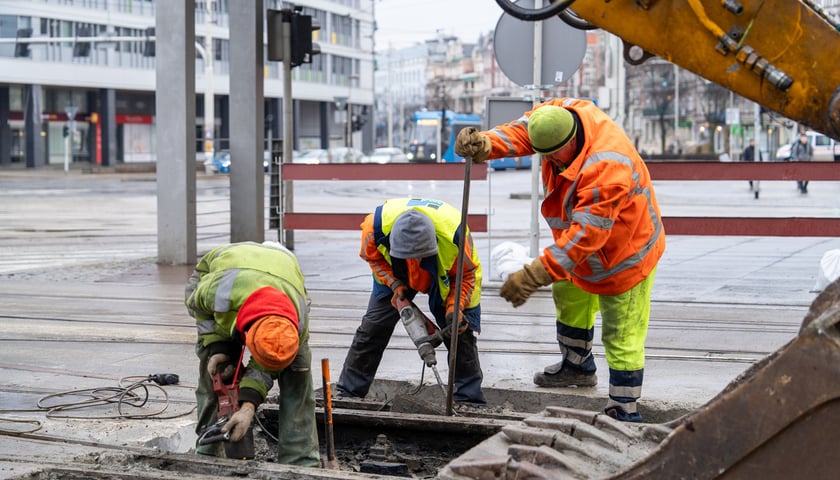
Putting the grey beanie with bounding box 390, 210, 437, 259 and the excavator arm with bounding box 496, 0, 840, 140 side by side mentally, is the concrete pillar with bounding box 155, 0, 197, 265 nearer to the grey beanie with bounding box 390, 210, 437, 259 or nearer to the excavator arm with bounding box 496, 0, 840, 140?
the grey beanie with bounding box 390, 210, 437, 259

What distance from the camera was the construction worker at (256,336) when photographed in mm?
4761

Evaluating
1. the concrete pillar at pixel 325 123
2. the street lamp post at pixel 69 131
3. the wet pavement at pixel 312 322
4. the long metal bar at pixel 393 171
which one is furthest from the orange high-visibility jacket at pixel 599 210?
the concrete pillar at pixel 325 123

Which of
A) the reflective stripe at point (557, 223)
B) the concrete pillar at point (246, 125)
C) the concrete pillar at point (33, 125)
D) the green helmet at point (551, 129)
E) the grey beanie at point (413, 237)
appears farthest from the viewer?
the concrete pillar at point (33, 125)

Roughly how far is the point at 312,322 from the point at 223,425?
15.1 feet

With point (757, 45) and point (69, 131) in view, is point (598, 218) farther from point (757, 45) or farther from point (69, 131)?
point (69, 131)

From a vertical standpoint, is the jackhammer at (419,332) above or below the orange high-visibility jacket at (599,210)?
below

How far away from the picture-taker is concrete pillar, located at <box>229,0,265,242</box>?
13.7m

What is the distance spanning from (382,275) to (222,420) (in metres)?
1.98

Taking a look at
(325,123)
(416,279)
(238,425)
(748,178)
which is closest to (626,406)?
(416,279)

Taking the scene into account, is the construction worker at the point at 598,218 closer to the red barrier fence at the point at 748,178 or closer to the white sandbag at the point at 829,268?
the white sandbag at the point at 829,268

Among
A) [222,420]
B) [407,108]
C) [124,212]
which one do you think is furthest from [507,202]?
[407,108]

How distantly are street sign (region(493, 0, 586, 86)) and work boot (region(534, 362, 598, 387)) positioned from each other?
473 centimetres

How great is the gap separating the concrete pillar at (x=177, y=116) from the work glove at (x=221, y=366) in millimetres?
8220

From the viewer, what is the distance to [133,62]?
6694 centimetres
